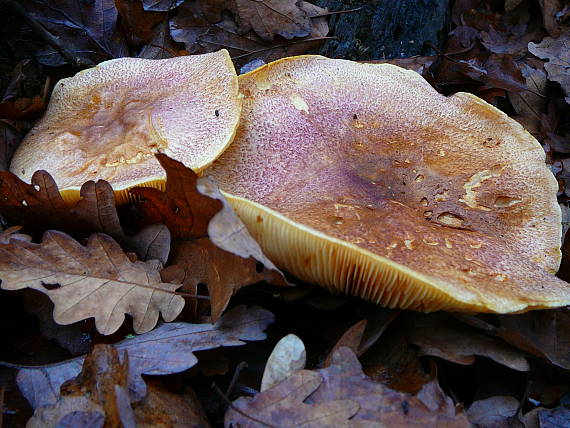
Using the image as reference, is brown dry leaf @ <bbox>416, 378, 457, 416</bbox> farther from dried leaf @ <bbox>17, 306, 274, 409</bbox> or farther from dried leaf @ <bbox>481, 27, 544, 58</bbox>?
dried leaf @ <bbox>481, 27, 544, 58</bbox>

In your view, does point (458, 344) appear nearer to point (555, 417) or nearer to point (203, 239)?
point (555, 417)

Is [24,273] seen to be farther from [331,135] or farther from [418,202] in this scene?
[418,202]

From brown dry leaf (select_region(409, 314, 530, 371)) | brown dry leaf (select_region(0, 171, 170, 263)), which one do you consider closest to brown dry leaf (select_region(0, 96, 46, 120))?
brown dry leaf (select_region(0, 171, 170, 263))

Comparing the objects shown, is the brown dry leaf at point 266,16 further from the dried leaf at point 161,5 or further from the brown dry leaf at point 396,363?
the brown dry leaf at point 396,363

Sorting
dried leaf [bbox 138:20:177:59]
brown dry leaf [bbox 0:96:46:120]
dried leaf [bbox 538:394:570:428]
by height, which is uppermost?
dried leaf [bbox 138:20:177:59]

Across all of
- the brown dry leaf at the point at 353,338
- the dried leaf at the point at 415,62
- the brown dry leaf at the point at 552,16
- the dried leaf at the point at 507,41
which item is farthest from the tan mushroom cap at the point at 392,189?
the brown dry leaf at the point at 552,16

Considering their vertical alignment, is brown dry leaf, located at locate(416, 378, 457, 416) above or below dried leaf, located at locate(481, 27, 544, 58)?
below

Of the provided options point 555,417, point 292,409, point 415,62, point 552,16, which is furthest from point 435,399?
point 552,16
